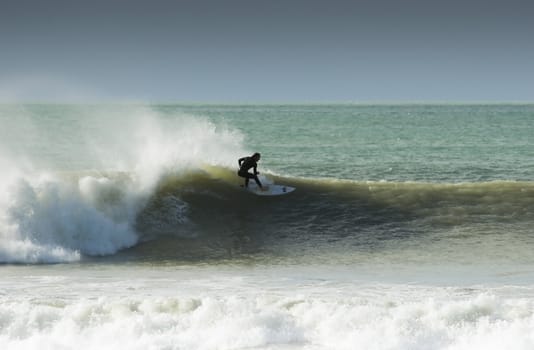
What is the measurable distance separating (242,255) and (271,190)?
186 inches

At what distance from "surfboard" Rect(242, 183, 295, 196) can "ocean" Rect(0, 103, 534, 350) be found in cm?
23

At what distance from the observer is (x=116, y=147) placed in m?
24.5

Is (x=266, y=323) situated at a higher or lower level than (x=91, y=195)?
lower

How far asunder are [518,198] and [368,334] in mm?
11567

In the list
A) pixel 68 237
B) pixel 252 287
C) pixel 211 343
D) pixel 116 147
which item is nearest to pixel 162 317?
pixel 211 343

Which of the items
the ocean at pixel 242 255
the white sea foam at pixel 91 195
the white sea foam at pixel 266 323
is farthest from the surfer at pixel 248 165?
the white sea foam at pixel 266 323

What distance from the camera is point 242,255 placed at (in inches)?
632

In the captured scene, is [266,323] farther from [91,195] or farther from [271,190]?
[271,190]

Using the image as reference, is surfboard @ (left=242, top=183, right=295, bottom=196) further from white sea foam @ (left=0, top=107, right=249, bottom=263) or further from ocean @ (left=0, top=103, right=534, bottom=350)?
white sea foam @ (left=0, top=107, right=249, bottom=263)

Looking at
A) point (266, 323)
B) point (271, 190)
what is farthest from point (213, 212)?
point (266, 323)

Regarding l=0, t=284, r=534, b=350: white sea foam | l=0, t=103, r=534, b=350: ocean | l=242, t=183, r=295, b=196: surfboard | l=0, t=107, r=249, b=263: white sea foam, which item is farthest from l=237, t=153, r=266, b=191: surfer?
l=0, t=284, r=534, b=350: white sea foam

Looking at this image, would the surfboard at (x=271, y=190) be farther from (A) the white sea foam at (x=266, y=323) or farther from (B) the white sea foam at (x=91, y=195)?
(A) the white sea foam at (x=266, y=323)

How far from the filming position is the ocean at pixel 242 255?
1027cm

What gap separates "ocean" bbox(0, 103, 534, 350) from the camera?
1027cm
